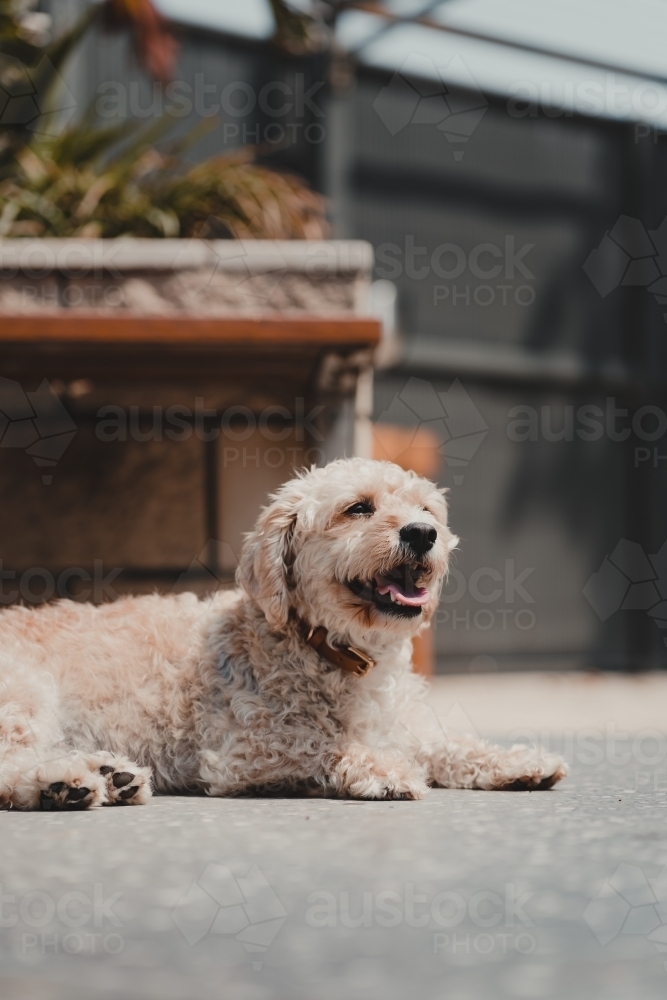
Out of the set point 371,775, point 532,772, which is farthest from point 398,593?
point 532,772

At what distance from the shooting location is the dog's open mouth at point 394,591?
3.12 metres

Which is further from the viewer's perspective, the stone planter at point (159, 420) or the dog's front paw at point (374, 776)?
the stone planter at point (159, 420)

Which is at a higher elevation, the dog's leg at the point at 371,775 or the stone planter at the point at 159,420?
the stone planter at the point at 159,420

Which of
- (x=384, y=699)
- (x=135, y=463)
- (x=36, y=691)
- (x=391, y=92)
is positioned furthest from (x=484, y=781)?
(x=391, y=92)

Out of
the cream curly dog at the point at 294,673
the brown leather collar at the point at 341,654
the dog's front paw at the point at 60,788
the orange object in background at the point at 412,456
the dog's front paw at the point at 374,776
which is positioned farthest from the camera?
the orange object in background at the point at 412,456

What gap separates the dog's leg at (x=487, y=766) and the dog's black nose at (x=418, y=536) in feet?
2.07

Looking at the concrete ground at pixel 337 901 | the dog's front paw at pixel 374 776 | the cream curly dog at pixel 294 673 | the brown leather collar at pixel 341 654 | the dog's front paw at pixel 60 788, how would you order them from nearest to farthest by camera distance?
the concrete ground at pixel 337 901 → the dog's front paw at pixel 60 788 → the dog's front paw at pixel 374 776 → the cream curly dog at pixel 294 673 → the brown leather collar at pixel 341 654

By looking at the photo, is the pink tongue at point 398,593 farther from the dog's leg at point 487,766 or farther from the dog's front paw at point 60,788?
the dog's front paw at point 60,788

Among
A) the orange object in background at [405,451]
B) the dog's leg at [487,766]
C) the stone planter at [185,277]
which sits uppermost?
the stone planter at [185,277]

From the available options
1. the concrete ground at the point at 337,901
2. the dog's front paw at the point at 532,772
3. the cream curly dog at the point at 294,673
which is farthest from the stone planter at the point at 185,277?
the concrete ground at the point at 337,901

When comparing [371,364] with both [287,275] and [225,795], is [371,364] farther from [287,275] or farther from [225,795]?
[225,795]

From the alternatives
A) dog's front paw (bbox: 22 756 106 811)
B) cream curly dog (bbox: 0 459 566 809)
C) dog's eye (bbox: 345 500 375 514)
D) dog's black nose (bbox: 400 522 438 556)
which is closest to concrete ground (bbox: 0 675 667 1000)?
dog's front paw (bbox: 22 756 106 811)

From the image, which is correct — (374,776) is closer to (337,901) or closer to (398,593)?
(398,593)

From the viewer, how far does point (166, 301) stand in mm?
4883
